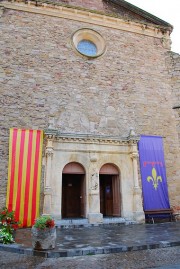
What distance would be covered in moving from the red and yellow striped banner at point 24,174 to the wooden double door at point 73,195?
184cm

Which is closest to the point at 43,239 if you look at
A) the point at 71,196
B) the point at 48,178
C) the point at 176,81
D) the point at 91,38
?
the point at 48,178

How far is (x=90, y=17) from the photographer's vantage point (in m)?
12.3

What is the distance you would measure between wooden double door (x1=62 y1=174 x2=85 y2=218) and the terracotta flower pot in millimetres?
5134

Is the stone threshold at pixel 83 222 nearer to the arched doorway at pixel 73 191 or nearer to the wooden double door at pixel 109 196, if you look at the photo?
the wooden double door at pixel 109 196

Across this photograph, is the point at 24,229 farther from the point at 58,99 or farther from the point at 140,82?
the point at 140,82

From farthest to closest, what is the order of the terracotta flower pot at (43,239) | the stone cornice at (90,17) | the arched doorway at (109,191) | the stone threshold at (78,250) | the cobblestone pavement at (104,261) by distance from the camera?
the stone cornice at (90,17) → the arched doorway at (109,191) → the terracotta flower pot at (43,239) → the stone threshold at (78,250) → the cobblestone pavement at (104,261)

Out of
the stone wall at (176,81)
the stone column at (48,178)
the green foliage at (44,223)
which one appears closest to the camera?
the green foliage at (44,223)

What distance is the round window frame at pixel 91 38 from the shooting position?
1188 centimetres

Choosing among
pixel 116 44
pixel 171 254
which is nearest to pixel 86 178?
pixel 171 254

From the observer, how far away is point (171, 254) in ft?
16.1

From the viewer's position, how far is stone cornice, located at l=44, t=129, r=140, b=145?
9.86 m

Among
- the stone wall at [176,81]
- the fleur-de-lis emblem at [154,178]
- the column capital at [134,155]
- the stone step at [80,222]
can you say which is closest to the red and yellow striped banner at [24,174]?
the stone step at [80,222]

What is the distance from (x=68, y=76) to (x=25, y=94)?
2189 millimetres

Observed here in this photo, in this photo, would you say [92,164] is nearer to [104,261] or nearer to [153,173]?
[153,173]
